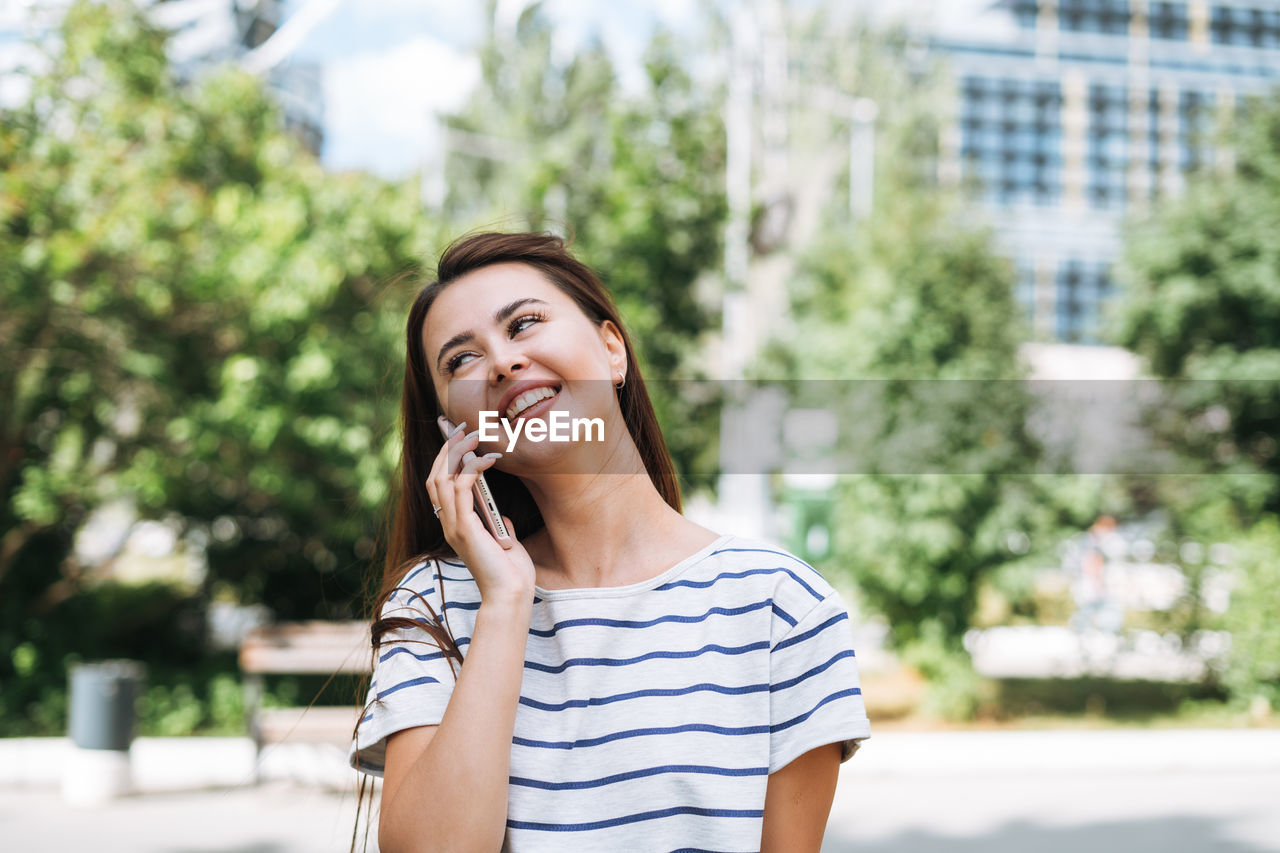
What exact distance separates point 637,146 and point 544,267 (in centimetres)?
821

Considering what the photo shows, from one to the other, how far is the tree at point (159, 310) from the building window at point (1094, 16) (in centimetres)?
3698

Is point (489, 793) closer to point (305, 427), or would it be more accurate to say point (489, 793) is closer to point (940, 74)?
point (305, 427)

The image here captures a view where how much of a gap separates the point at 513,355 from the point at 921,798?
6953 mm

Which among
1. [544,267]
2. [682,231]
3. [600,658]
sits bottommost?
[600,658]

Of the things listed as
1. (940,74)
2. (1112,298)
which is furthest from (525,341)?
(940,74)

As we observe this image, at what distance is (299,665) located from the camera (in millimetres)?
7852

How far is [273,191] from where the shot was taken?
9.08 metres

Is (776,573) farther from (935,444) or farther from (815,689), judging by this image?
(935,444)

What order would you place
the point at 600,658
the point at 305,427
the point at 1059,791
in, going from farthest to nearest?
the point at 305,427 < the point at 1059,791 < the point at 600,658

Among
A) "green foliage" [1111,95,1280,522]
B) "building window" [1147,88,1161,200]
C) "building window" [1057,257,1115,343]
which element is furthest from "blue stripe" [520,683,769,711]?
"building window" [1147,88,1161,200]

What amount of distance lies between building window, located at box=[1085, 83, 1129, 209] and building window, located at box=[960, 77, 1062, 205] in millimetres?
1322

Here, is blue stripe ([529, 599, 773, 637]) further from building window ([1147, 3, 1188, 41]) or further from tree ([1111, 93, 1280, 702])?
building window ([1147, 3, 1188, 41])

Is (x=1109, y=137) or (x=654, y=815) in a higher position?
(x=1109, y=137)

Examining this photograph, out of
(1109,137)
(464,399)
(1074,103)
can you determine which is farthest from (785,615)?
(1074,103)
